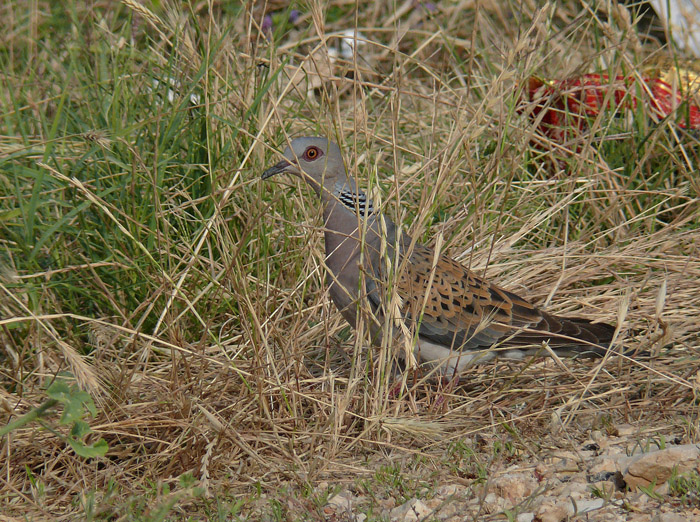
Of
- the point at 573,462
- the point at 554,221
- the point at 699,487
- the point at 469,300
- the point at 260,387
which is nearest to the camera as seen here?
the point at 699,487

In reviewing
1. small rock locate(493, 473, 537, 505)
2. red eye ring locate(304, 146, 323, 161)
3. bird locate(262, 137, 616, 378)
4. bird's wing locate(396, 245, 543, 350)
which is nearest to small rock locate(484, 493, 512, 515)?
small rock locate(493, 473, 537, 505)

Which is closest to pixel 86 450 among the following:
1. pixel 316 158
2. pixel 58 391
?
pixel 58 391

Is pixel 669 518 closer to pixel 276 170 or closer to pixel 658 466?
pixel 658 466

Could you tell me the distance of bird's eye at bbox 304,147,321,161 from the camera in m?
3.53

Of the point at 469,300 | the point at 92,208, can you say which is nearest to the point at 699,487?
the point at 469,300

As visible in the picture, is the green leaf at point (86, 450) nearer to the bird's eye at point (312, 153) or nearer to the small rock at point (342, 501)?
the small rock at point (342, 501)

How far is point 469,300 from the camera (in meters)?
3.36

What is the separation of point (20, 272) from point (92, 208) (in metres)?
0.38

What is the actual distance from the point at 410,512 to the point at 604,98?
8.76 feet

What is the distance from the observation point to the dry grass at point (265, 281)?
279 centimetres

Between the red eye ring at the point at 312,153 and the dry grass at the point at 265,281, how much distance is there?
246 millimetres

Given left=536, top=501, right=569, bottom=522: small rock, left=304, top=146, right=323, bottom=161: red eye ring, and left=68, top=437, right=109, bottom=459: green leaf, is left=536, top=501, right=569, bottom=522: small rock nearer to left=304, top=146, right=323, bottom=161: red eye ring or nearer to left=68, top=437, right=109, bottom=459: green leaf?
left=68, top=437, right=109, bottom=459: green leaf

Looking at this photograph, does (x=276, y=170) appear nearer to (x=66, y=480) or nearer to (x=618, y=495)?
(x=66, y=480)

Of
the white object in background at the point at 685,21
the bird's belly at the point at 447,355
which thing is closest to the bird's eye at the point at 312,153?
the bird's belly at the point at 447,355
